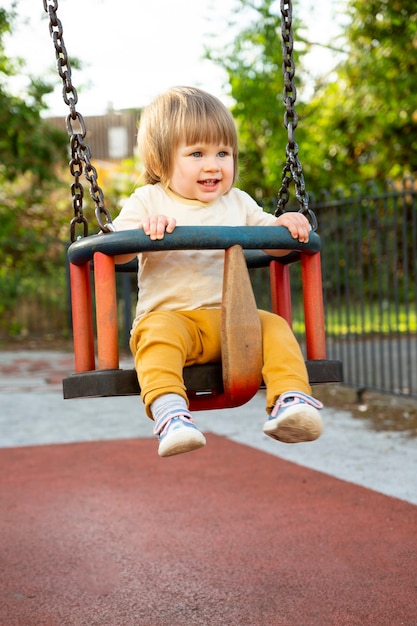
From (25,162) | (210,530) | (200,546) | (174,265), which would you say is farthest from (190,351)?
(25,162)

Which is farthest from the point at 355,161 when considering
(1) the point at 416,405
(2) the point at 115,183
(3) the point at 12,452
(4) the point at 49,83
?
(3) the point at 12,452

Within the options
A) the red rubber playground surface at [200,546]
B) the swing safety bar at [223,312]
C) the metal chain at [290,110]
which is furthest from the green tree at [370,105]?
the swing safety bar at [223,312]

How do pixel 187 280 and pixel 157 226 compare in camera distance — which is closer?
pixel 157 226

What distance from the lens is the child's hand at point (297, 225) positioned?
2.58 meters

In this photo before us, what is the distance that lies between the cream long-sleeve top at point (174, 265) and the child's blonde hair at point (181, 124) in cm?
11

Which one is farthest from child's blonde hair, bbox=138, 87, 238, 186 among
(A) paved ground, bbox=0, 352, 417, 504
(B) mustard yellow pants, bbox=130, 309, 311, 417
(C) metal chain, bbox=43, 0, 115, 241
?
(A) paved ground, bbox=0, 352, 417, 504

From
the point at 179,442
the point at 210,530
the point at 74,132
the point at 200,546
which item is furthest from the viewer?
the point at 210,530

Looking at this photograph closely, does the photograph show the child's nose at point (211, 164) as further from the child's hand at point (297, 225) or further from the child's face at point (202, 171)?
the child's hand at point (297, 225)

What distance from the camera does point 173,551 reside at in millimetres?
3859

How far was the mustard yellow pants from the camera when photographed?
8.18 ft

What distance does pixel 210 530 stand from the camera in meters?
4.15

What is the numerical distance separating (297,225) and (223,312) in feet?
1.17

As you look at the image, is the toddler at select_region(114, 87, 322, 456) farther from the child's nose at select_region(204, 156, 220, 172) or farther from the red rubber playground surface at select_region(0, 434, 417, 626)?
the red rubber playground surface at select_region(0, 434, 417, 626)

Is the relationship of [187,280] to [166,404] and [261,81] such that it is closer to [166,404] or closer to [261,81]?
[166,404]
